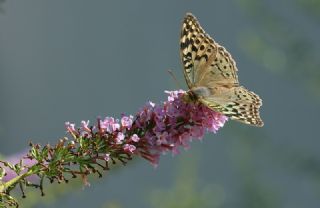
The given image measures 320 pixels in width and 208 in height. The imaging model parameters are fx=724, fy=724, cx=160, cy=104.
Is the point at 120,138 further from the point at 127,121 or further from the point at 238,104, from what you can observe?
the point at 238,104

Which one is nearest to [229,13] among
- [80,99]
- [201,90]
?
[80,99]

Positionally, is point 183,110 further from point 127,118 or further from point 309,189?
point 309,189

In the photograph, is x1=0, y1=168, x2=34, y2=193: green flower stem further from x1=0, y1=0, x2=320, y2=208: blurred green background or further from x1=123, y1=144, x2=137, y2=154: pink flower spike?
x1=0, y1=0, x2=320, y2=208: blurred green background

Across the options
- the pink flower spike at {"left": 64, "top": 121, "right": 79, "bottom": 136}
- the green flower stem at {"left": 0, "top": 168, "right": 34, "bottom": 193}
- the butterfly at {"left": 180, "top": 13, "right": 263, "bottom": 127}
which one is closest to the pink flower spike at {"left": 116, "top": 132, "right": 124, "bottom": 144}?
the pink flower spike at {"left": 64, "top": 121, "right": 79, "bottom": 136}

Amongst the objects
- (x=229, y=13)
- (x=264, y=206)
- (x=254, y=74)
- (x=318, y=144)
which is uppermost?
(x=229, y=13)

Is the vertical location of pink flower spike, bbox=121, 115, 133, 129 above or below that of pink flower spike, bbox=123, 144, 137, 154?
above

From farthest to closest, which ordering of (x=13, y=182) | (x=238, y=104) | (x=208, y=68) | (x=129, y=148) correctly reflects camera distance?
(x=208, y=68) → (x=238, y=104) → (x=129, y=148) → (x=13, y=182)

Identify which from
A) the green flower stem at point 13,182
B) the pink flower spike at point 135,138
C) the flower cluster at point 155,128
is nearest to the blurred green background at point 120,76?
the flower cluster at point 155,128

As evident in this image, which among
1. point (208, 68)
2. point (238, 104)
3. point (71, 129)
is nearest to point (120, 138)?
point (71, 129)

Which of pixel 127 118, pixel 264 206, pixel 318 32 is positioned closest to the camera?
pixel 127 118
